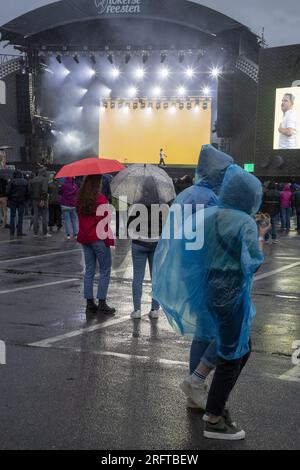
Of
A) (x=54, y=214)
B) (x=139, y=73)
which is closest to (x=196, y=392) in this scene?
(x=54, y=214)

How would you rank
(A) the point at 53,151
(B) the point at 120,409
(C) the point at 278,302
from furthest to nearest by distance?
(A) the point at 53,151 < (C) the point at 278,302 < (B) the point at 120,409

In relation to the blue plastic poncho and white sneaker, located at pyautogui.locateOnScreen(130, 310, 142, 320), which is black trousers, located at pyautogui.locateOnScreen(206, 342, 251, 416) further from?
white sneaker, located at pyautogui.locateOnScreen(130, 310, 142, 320)

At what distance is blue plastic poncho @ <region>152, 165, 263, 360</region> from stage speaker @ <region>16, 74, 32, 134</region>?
32.9m

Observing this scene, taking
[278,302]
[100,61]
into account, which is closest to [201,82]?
[100,61]

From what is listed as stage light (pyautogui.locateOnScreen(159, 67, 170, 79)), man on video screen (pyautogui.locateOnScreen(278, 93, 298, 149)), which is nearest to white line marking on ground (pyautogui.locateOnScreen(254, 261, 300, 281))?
man on video screen (pyautogui.locateOnScreen(278, 93, 298, 149))

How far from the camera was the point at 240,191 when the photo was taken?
4020mm

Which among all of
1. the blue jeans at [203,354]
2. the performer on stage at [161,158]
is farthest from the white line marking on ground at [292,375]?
the performer on stage at [161,158]

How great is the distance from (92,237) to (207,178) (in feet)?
9.55

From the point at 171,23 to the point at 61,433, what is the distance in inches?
1243

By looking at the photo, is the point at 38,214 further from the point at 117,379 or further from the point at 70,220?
the point at 117,379

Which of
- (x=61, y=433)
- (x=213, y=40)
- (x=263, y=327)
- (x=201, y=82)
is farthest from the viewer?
(x=201, y=82)

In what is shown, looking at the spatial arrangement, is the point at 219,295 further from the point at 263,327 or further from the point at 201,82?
the point at 201,82

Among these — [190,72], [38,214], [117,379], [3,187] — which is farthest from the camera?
[190,72]

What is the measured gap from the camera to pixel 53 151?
38406 millimetres
